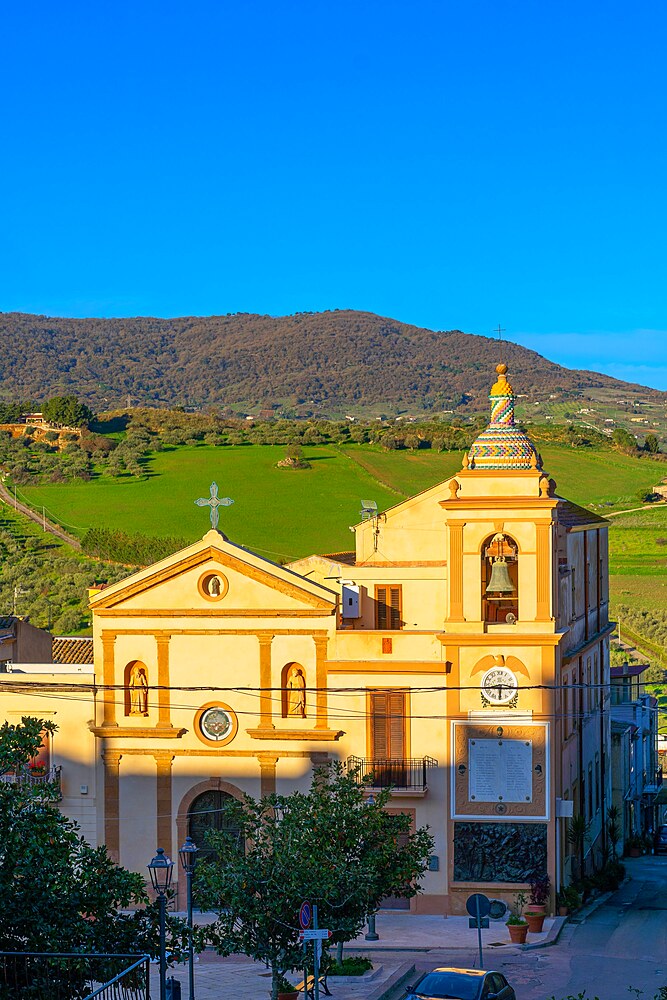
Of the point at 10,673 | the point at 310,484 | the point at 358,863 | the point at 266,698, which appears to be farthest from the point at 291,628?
the point at 310,484

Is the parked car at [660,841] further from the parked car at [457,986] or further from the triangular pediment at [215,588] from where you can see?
the parked car at [457,986]

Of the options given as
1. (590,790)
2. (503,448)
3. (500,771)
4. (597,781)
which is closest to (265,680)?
(500,771)

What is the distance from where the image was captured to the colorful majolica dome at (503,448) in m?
39.4

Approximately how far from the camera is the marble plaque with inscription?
3856 centimetres

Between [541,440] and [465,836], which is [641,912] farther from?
[541,440]

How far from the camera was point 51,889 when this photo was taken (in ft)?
69.1

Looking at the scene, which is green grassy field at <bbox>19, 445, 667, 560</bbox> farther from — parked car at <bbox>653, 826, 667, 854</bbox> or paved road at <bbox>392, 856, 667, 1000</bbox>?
paved road at <bbox>392, 856, 667, 1000</bbox>

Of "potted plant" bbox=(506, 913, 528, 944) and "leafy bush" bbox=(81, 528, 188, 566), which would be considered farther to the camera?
"leafy bush" bbox=(81, 528, 188, 566)

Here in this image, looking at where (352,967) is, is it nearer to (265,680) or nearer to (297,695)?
(297,695)

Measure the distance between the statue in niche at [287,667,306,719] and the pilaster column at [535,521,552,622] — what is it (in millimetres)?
6304

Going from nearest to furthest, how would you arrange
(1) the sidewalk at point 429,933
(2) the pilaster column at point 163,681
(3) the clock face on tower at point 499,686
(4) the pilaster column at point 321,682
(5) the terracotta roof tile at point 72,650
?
(1) the sidewalk at point 429,933 < (3) the clock face on tower at point 499,686 < (4) the pilaster column at point 321,682 < (2) the pilaster column at point 163,681 < (5) the terracotta roof tile at point 72,650

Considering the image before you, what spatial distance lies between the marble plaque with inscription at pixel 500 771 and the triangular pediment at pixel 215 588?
5287 millimetres

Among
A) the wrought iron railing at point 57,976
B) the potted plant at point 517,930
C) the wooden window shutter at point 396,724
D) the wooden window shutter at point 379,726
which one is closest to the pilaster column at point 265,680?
the wooden window shutter at point 379,726

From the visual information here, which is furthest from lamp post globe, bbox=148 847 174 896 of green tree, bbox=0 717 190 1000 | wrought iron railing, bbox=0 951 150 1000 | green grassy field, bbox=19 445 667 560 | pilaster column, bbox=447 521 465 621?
green grassy field, bbox=19 445 667 560
